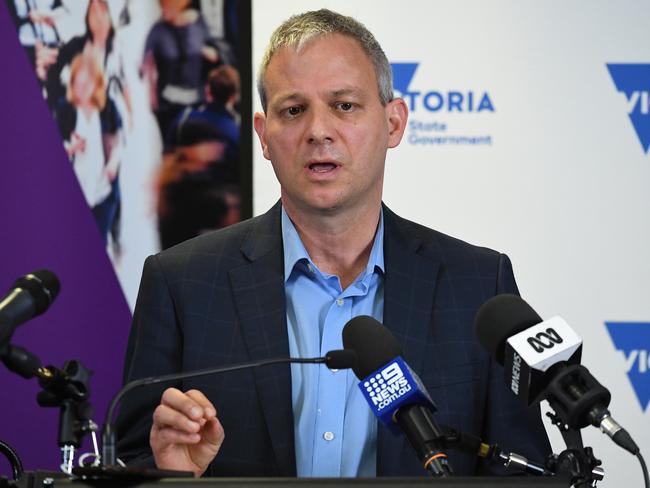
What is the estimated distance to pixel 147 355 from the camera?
276 centimetres

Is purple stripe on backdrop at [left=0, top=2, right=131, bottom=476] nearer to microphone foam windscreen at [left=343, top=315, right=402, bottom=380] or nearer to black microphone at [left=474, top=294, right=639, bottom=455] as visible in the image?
microphone foam windscreen at [left=343, top=315, right=402, bottom=380]

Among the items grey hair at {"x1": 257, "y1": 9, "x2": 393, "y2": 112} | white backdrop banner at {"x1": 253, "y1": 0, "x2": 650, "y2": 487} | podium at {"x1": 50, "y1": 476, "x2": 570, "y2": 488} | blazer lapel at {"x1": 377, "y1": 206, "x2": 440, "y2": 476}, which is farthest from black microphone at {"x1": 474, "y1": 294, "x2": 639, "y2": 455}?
white backdrop banner at {"x1": 253, "y1": 0, "x2": 650, "y2": 487}

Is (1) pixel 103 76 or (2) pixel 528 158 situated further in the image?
(1) pixel 103 76

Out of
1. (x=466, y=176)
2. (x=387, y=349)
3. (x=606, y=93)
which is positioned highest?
(x=606, y=93)

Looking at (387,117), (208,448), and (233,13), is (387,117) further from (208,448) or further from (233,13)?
(233,13)

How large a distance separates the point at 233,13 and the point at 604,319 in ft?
5.88

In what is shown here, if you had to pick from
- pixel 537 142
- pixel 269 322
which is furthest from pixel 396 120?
pixel 537 142

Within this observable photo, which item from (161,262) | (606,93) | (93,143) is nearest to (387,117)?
(161,262)

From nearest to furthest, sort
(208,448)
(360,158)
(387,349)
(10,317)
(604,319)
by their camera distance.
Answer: (10,317) < (387,349) < (208,448) < (360,158) < (604,319)

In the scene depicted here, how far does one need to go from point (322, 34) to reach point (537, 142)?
1350 mm

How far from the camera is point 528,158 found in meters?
3.99

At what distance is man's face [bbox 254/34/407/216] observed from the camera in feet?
9.14

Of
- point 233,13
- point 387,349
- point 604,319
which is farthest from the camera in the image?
point 233,13

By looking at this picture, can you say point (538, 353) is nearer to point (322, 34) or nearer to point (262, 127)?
point (322, 34)
